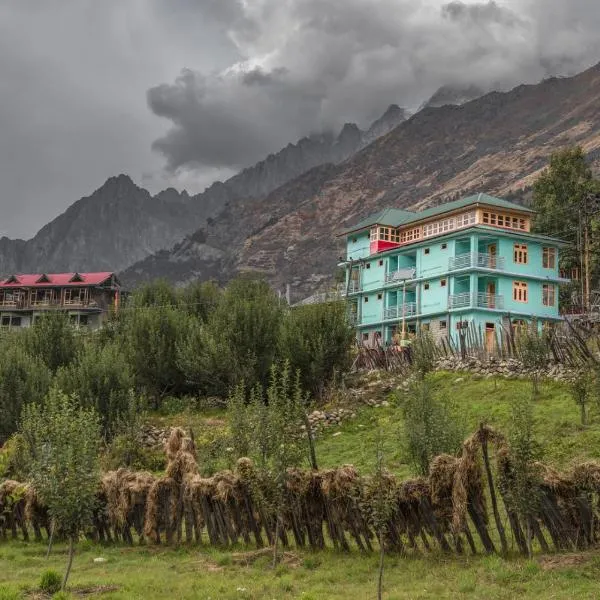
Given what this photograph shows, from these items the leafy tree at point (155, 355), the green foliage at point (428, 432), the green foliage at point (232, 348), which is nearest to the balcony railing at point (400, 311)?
the green foliage at point (232, 348)

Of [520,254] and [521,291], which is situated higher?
[520,254]

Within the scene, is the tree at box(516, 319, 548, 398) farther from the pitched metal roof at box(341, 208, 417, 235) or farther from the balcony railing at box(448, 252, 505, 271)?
the pitched metal roof at box(341, 208, 417, 235)

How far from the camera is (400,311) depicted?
193 ft

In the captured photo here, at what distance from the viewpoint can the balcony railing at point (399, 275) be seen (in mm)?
58344

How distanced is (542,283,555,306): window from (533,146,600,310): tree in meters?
4.23

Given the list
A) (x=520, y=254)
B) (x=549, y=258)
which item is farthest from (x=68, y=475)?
(x=549, y=258)

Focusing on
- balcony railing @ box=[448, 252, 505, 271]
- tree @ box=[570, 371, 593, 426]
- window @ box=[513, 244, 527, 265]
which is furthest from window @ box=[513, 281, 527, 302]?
tree @ box=[570, 371, 593, 426]

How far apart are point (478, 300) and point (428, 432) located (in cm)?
3602

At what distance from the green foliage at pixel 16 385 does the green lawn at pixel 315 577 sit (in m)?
19.1

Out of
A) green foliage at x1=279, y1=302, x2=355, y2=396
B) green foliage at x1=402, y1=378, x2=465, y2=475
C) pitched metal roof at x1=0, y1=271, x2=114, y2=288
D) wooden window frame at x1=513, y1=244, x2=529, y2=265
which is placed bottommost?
green foliage at x1=402, y1=378, x2=465, y2=475

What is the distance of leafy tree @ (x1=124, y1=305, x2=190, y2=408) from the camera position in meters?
42.3

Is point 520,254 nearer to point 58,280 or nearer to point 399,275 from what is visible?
point 399,275

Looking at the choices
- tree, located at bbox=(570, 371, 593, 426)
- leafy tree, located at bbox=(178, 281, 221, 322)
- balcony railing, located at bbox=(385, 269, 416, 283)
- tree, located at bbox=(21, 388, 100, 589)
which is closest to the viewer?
tree, located at bbox=(21, 388, 100, 589)

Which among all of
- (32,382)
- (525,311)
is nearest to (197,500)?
(32,382)
